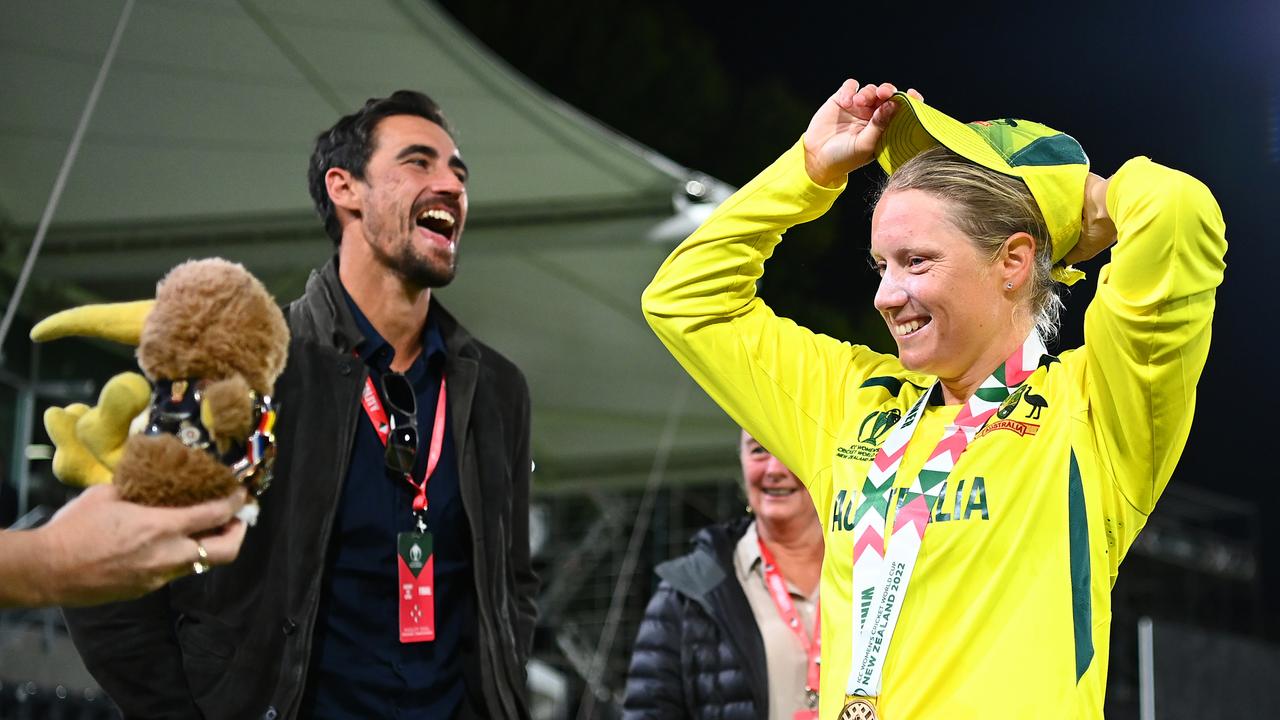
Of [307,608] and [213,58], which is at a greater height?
[213,58]

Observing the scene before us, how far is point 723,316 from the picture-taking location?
6.95ft

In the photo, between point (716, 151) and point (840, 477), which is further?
point (716, 151)

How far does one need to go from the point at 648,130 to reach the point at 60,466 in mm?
13342

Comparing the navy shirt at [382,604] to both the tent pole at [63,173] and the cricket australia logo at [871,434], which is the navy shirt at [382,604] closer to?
the cricket australia logo at [871,434]

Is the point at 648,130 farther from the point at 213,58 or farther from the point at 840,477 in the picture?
the point at 840,477

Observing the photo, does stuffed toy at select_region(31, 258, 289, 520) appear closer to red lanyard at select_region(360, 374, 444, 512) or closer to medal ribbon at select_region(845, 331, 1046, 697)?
medal ribbon at select_region(845, 331, 1046, 697)

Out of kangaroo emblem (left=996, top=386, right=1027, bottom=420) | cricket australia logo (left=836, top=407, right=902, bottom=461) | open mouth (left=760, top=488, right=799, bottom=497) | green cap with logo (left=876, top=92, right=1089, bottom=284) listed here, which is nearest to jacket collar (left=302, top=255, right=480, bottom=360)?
open mouth (left=760, top=488, right=799, bottom=497)

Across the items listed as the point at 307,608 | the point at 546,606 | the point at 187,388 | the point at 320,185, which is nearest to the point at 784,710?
the point at 307,608

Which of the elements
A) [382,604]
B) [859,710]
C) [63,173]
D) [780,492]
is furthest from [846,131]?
[63,173]

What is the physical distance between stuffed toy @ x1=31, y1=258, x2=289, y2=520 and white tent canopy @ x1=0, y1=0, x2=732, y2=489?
2.41 meters

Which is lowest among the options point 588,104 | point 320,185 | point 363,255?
point 363,255

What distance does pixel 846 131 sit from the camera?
6.83 feet

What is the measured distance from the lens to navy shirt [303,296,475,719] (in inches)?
96.3

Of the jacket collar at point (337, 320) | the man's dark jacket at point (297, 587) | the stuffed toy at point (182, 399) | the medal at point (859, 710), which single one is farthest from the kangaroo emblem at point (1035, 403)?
the jacket collar at point (337, 320)
